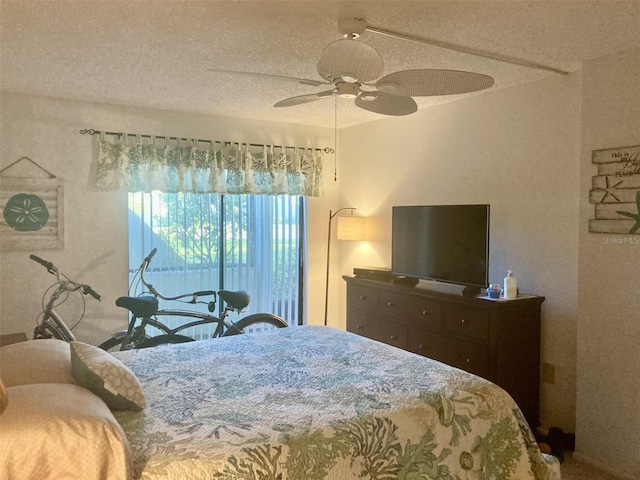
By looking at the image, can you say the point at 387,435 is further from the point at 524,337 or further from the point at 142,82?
the point at 142,82

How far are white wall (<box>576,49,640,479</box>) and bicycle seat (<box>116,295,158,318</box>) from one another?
2882mm

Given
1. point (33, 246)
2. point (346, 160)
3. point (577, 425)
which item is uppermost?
point (346, 160)

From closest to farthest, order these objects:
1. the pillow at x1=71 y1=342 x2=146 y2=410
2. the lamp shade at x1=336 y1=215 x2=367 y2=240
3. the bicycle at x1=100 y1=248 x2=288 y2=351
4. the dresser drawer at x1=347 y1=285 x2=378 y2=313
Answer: the pillow at x1=71 y1=342 x2=146 y2=410, the bicycle at x1=100 y1=248 x2=288 y2=351, the dresser drawer at x1=347 y1=285 x2=378 y2=313, the lamp shade at x1=336 y1=215 x2=367 y2=240

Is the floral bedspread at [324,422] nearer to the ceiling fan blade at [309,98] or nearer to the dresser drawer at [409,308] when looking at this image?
the dresser drawer at [409,308]

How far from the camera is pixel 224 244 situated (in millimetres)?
4871

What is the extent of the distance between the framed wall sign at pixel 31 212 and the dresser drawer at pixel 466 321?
3057 millimetres

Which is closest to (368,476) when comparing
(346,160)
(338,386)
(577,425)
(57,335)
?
(338,386)

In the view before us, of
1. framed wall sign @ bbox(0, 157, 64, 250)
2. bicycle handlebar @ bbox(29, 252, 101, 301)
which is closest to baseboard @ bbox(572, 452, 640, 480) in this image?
bicycle handlebar @ bbox(29, 252, 101, 301)

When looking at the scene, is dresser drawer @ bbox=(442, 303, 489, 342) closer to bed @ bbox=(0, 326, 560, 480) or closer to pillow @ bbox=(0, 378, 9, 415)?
bed @ bbox=(0, 326, 560, 480)

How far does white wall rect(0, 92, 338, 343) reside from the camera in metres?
3.94

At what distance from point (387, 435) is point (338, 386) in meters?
0.41

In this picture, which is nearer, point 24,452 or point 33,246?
point 24,452

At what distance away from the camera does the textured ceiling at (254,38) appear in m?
2.30

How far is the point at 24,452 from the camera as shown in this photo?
56.0 inches
